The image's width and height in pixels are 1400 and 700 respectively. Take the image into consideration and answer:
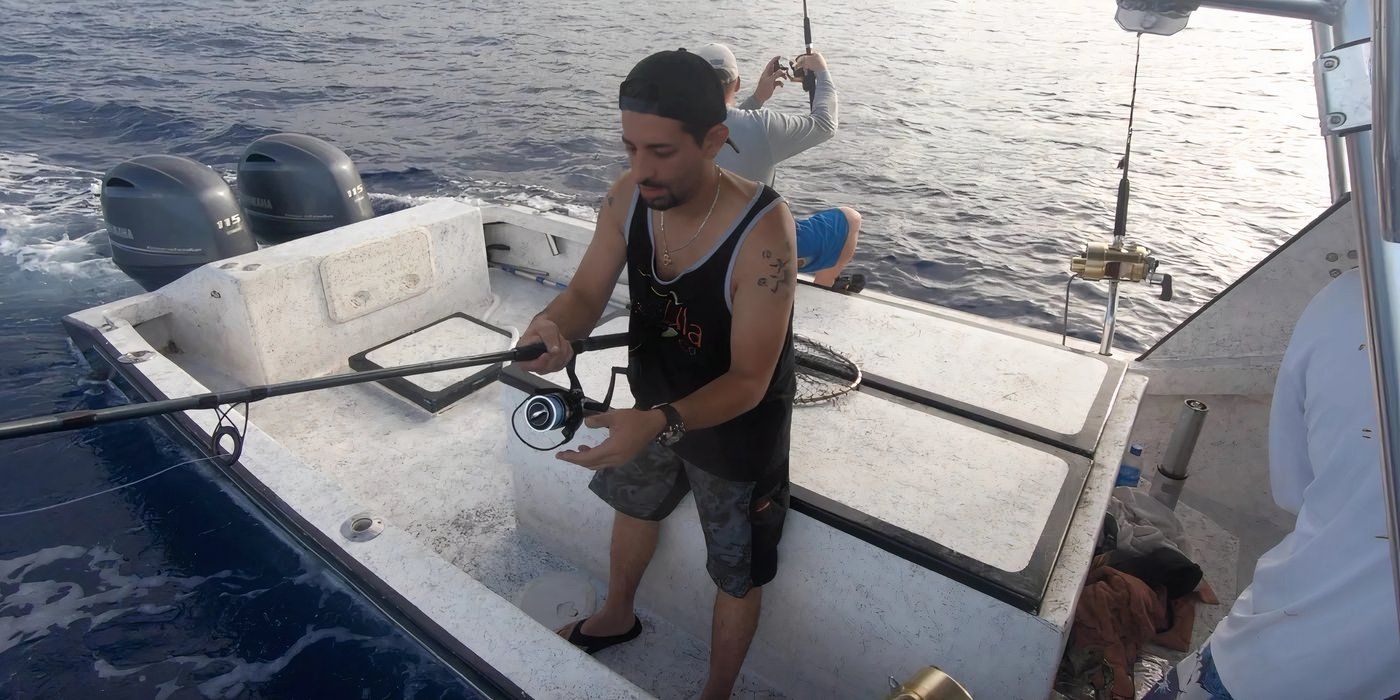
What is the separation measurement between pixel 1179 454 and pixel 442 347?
3594 millimetres

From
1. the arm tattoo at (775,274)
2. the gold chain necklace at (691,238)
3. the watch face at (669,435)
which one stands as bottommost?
the watch face at (669,435)

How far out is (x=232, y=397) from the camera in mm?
2031

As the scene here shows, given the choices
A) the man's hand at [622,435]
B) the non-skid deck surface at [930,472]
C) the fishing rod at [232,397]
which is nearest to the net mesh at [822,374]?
the non-skid deck surface at [930,472]

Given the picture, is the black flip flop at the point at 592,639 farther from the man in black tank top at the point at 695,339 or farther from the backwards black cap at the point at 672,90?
the backwards black cap at the point at 672,90

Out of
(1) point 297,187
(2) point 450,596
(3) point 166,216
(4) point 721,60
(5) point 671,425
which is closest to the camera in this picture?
(5) point 671,425

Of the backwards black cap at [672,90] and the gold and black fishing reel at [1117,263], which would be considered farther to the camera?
the gold and black fishing reel at [1117,263]

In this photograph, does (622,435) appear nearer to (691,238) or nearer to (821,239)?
(691,238)

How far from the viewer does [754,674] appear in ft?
8.71

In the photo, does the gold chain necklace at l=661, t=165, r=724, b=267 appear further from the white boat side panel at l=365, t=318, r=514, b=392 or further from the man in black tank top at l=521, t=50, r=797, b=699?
the white boat side panel at l=365, t=318, r=514, b=392

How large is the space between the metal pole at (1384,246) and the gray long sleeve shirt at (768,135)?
2954 millimetres

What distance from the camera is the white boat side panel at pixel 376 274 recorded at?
4215 millimetres

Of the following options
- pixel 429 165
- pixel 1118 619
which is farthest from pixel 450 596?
pixel 429 165

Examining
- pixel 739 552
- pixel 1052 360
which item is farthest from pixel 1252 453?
pixel 739 552

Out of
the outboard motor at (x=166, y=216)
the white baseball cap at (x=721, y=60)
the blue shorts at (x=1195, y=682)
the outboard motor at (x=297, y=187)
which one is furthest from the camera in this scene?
the outboard motor at (x=297, y=187)
